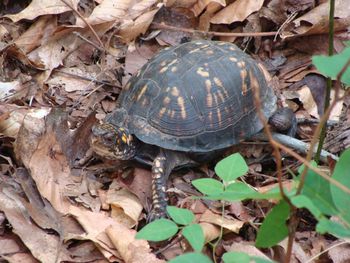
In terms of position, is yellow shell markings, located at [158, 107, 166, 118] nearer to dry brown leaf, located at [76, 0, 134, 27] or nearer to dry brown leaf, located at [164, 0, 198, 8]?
dry brown leaf, located at [76, 0, 134, 27]

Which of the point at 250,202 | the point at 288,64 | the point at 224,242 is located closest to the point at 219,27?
the point at 288,64

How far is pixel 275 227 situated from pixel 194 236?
26 centimetres

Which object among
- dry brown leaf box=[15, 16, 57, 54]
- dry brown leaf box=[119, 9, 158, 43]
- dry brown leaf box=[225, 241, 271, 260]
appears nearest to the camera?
dry brown leaf box=[225, 241, 271, 260]

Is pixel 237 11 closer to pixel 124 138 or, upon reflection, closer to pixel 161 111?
pixel 161 111

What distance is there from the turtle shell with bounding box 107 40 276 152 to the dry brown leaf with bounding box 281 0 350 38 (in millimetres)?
972

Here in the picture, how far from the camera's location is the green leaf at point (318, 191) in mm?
1473

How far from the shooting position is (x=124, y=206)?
9.78 ft

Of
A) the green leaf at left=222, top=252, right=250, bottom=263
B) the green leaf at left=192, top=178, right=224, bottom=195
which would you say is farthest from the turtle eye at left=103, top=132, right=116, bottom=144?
the green leaf at left=222, top=252, right=250, bottom=263

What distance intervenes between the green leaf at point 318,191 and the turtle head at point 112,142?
6.08 feet

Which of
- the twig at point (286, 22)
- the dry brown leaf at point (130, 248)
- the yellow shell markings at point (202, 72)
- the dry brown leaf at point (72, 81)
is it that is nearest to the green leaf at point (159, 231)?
the dry brown leaf at point (130, 248)

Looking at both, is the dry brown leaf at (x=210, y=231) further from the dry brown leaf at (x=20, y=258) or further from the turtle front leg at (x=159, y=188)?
the dry brown leaf at (x=20, y=258)

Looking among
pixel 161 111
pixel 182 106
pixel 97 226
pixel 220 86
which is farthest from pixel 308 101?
pixel 97 226

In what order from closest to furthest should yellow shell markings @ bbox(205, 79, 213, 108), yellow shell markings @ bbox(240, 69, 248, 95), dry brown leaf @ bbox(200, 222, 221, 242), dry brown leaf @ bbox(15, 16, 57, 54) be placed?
1. dry brown leaf @ bbox(200, 222, 221, 242)
2. yellow shell markings @ bbox(205, 79, 213, 108)
3. yellow shell markings @ bbox(240, 69, 248, 95)
4. dry brown leaf @ bbox(15, 16, 57, 54)

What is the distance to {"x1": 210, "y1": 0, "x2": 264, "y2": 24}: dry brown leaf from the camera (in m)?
4.40
